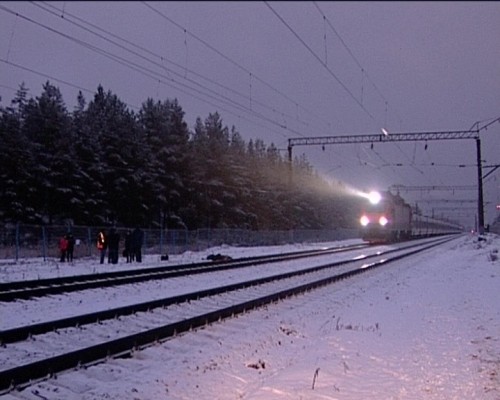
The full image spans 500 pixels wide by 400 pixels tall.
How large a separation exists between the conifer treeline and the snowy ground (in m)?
34.6

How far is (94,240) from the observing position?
39.6 meters

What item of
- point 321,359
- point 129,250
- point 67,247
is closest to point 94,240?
point 129,250

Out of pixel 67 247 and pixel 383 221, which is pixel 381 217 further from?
pixel 67 247

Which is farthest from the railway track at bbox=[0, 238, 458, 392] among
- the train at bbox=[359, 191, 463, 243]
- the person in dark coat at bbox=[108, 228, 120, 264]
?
the train at bbox=[359, 191, 463, 243]

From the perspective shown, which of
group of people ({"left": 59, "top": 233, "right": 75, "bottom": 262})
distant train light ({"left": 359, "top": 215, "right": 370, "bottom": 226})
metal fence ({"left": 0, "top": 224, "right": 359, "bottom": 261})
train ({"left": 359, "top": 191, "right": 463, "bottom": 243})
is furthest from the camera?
distant train light ({"left": 359, "top": 215, "right": 370, "bottom": 226})

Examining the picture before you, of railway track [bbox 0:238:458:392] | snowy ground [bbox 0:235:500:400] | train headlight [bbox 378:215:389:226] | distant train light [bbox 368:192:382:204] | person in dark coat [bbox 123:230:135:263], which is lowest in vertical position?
snowy ground [bbox 0:235:500:400]

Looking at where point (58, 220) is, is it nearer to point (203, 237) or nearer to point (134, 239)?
point (203, 237)

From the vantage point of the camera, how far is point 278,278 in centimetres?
2330

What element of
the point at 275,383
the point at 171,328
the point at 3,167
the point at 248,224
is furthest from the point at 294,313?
the point at 248,224

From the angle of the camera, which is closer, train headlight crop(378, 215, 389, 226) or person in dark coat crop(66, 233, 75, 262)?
person in dark coat crop(66, 233, 75, 262)

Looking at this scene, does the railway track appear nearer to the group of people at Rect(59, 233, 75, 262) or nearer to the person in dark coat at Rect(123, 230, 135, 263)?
the group of people at Rect(59, 233, 75, 262)

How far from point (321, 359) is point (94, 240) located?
3171cm

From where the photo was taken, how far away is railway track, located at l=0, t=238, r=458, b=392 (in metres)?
8.45

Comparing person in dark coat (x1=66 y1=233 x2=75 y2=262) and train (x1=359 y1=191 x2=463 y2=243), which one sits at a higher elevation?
train (x1=359 y1=191 x2=463 y2=243)
